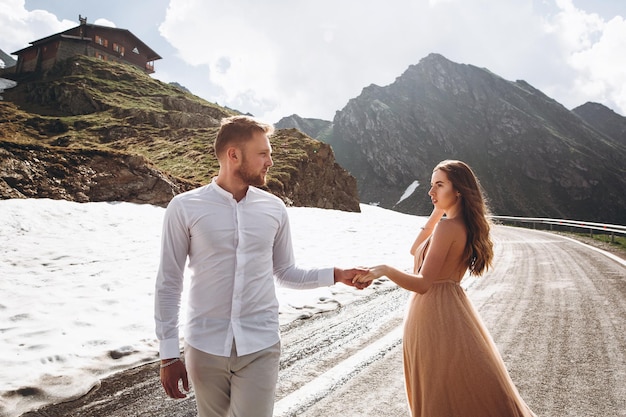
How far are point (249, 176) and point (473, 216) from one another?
5.62 feet

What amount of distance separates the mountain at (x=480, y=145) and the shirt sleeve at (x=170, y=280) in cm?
10745

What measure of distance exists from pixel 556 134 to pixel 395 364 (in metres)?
148

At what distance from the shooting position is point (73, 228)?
34.8ft

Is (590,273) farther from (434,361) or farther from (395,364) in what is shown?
(434,361)

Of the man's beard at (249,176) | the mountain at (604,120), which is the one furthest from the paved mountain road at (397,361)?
the mountain at (604,120)

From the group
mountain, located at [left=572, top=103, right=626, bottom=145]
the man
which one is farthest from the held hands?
mountain, located at [left=572, top=103, right=626, bottom=145]

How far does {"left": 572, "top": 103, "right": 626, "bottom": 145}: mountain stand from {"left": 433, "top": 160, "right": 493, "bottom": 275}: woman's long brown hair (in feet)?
662

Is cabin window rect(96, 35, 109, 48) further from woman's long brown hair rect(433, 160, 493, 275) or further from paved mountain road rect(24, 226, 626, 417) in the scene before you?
woman's long brown hair rect(433, 160, 493, 275)

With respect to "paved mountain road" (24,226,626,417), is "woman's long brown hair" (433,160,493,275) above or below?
above

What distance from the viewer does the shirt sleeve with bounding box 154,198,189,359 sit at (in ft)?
6.73

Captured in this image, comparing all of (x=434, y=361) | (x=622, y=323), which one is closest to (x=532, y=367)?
(x=434, y=361)

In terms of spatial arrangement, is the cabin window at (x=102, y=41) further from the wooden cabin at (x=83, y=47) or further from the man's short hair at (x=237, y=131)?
the man's short hair at (x=237, y=131)

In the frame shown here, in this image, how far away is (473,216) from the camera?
9.28 feet

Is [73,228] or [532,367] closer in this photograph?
[532,367]
